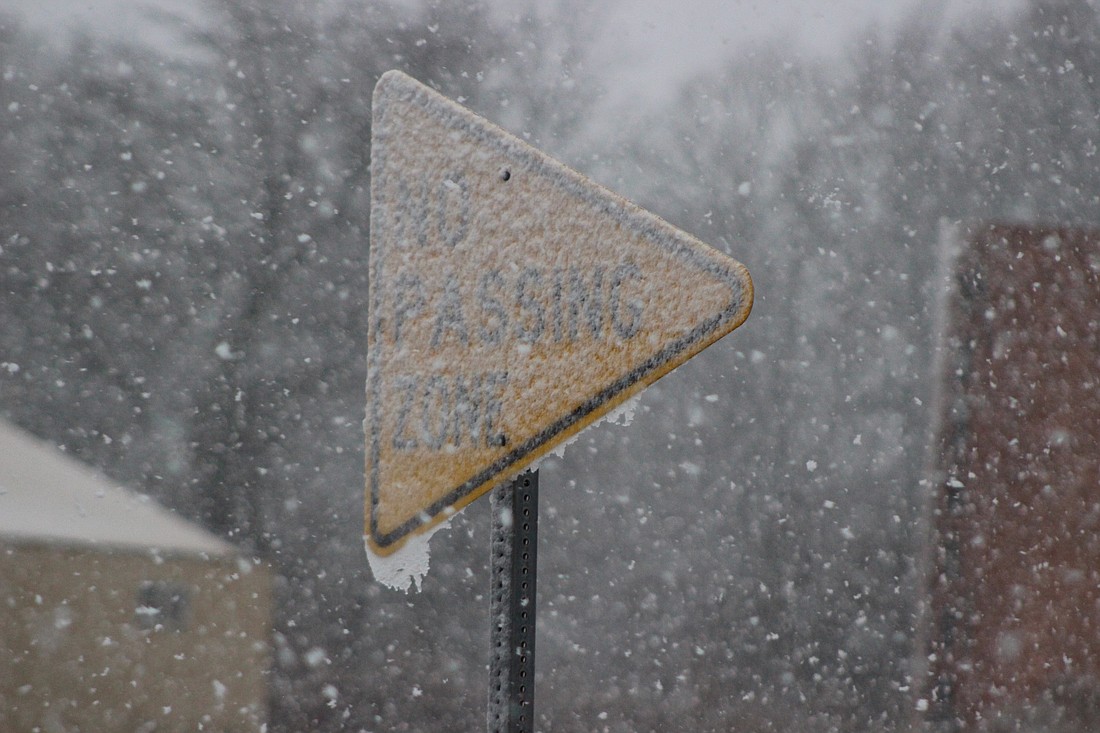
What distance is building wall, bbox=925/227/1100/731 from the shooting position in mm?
1156

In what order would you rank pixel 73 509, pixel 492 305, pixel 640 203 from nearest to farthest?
pixel 492 305, pixel 73 509, pixel 640 203

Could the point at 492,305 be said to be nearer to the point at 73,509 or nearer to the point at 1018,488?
the point at 73,509

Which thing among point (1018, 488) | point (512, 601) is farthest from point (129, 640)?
point (1018, 488)

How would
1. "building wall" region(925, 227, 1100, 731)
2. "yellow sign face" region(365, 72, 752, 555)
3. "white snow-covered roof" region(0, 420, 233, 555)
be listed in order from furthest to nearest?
"building wall" region(925, 227, 1100, 731) < "white snow-covered roof" region(0, 420, 233, 555) < "yellow sign face" region(365, 72, 752, 555)

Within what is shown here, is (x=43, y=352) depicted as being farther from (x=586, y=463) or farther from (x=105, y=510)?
(x=586, y=463)

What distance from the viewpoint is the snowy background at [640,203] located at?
3.14ft

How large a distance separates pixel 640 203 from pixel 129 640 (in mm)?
830

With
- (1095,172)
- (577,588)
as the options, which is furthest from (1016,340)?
(577,588)

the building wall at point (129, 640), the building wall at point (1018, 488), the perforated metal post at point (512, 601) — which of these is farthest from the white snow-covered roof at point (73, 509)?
the building wall at point (1018, 488)

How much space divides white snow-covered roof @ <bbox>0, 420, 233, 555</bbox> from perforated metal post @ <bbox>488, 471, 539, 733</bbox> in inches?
20.4

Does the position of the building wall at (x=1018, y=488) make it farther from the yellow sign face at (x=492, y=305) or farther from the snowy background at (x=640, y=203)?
the yellow sign face at (x=492, y=305)

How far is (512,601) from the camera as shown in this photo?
591 millimetres

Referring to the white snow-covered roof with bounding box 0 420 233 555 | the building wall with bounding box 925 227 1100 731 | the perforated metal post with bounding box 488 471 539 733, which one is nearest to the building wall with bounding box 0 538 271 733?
the white snow-covered roof with bounding box 0 420 233 555

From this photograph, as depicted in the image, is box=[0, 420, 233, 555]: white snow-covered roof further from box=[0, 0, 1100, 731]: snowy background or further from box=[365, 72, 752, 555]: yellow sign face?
box=[365, 72, 752, 555]: yellow sign face
